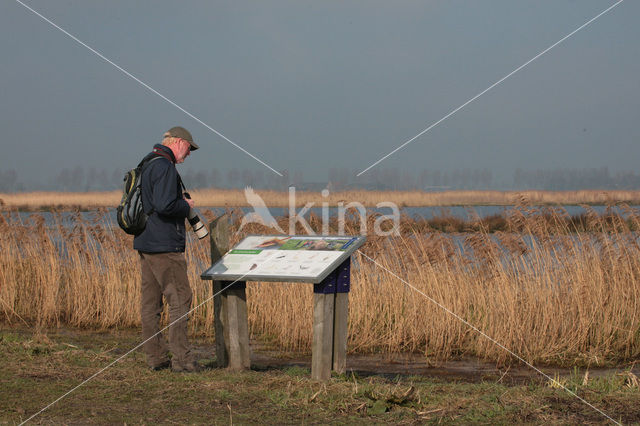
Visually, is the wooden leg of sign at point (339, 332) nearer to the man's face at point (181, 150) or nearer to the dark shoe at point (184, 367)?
the dark shoe at point (184, 367)

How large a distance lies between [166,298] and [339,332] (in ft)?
5.78

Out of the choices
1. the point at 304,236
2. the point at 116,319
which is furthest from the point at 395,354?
the point at 116,319

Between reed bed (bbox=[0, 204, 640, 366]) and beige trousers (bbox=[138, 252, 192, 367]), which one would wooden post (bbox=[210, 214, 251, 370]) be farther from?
reed bed (bbox=[0, 204, 640, 366])

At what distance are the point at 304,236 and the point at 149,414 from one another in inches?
105

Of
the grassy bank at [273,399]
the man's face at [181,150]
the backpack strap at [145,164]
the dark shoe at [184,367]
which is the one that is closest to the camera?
the grassy bank at [273,399]

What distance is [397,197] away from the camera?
13859 mm

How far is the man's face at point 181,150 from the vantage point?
23.1 feet

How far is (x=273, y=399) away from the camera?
242 inches

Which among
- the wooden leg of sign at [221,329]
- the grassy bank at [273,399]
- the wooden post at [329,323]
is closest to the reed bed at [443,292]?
the grassy bank at [273,399]

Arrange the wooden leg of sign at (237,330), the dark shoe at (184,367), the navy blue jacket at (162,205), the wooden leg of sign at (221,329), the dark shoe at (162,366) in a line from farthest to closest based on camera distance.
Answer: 1. the wooden leg of sign at (221,329)
2. the wooden leg of sign at (237,330)
3. the dark shoe at (162,366)
4. the dark shoe at (184,367)
5. the navy blue jacket at (162,205)

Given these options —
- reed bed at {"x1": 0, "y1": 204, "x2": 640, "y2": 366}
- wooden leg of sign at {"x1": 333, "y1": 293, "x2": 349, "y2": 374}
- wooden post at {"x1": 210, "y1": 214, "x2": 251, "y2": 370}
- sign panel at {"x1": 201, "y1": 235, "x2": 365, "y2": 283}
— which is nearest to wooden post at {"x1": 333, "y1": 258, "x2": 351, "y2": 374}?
wooden leg of sign at {"x1": 333, "y1": 293, "x2": 349, "y2": 374}

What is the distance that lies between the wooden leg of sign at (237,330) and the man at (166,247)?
49cm

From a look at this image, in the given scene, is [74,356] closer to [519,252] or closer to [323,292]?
[323,292]

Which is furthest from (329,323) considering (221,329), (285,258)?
(221,329)
